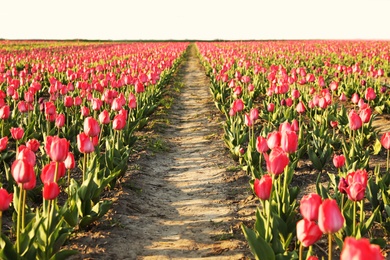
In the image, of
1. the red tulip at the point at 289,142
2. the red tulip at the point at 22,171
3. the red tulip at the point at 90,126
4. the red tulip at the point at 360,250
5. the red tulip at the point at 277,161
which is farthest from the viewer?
the red tulip at the point at 90,126

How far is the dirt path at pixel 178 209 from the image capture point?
13.0 ft

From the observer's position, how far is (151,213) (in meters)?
4.90

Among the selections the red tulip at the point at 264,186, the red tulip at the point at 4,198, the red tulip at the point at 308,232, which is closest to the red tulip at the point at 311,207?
the red tulip at the point at 308,232

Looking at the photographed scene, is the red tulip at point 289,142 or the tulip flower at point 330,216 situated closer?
the tulip flower at point 330,216

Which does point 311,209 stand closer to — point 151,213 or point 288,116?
point 151,213

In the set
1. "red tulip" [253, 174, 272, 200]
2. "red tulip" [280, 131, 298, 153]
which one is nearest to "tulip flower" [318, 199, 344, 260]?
"red tulip" [253, 174, 272, 200]

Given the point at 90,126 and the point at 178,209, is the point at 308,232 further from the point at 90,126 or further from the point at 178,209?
the point at 178,209

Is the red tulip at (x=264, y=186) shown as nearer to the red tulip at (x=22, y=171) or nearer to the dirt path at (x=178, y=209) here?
the dirt path at (x=178, y=209)

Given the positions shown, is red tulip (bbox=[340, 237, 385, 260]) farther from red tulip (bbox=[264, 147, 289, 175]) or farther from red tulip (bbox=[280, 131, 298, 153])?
red tulip (bbox=[280, 131, 298, 153])

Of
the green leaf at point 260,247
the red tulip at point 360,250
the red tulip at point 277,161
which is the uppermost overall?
the red tulip at point 360,250

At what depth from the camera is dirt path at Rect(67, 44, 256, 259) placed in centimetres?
397

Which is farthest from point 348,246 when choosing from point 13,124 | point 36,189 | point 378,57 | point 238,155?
point 378,57

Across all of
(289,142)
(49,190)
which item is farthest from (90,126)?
(289,142)

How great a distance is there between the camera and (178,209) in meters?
5.02
